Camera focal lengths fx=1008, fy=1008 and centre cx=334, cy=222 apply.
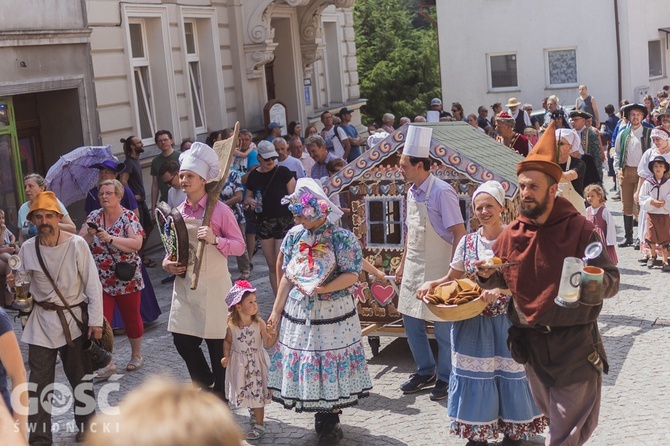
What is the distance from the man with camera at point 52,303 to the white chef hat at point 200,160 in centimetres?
92

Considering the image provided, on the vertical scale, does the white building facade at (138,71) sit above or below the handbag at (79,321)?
above

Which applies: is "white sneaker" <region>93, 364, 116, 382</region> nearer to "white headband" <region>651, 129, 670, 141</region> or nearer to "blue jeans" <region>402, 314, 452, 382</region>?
"blue jeans" <region>402, 314, 452, 382</region>

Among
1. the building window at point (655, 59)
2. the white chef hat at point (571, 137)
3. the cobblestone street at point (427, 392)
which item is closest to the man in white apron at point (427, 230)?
the cobblestone street at point (427, 392)

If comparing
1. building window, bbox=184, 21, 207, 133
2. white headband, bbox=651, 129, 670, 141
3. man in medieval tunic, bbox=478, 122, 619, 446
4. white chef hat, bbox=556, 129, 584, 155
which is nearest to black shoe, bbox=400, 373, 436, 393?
man in medieval tunic, bbox=478, 122, 619, 446

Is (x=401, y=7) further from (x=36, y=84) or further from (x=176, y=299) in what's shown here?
(x=176, y=299)

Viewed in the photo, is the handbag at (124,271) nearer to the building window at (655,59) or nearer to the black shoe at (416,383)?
the black shoe at (416,383)

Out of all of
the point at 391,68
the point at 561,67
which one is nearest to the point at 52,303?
the point at 561,67

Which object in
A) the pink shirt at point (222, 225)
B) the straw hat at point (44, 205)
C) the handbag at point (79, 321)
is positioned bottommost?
the handbag at point (79, 321)

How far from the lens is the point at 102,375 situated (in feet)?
29.4

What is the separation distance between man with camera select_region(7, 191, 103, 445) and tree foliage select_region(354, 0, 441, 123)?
33377mm

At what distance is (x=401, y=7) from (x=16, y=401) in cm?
4165

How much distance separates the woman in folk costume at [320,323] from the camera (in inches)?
267

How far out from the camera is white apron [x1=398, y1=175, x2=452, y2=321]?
7.69m

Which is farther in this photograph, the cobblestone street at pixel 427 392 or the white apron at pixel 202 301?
the white apron at pixel 202 301
